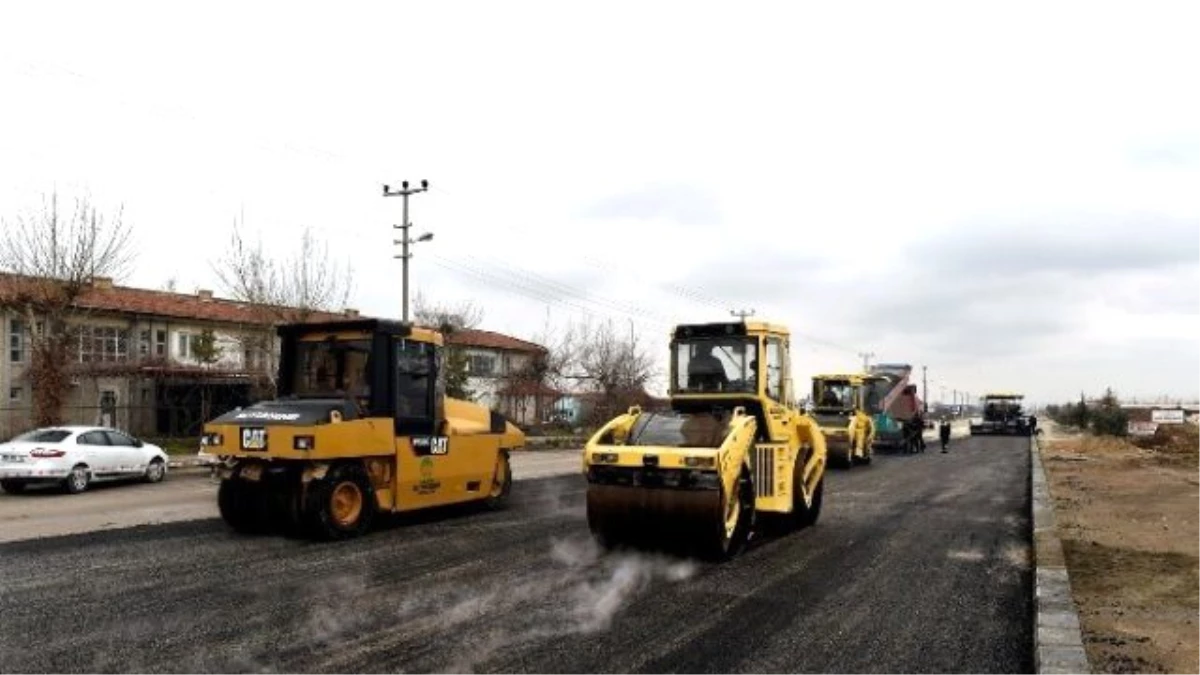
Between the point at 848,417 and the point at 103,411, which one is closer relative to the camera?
the point at 848,417

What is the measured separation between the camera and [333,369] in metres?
12.8

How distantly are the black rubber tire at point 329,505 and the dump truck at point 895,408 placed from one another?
71.9ft

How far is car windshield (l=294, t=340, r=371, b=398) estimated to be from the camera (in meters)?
12.6

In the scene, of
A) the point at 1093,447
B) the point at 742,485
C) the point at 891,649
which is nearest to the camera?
the point at 891,649

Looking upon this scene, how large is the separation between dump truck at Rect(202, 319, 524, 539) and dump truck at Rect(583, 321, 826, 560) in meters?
3.15

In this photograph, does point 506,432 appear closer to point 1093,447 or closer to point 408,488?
point 408,488

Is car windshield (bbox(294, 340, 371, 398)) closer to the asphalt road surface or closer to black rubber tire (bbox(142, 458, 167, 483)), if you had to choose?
the asphalt road surface

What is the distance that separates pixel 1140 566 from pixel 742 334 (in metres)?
5.01

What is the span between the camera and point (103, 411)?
129 ft

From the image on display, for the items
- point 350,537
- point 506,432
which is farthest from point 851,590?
point 506,432

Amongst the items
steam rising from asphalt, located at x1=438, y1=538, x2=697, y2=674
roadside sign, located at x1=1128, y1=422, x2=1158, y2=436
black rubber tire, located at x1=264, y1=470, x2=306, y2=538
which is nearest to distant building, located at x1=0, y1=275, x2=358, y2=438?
black rubber tire, located at x1=264, y1=470, x2=306, y2=538

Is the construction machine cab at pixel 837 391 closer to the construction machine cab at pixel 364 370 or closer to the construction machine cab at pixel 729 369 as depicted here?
the construction machine cab at pixel 729 369

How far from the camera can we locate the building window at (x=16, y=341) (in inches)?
1487

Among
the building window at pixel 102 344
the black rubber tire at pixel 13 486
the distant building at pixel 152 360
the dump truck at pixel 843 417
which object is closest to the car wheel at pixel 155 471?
the black rubber tire at pixel 13 486
